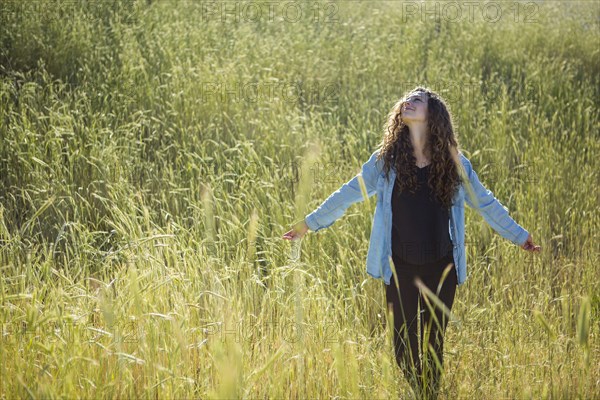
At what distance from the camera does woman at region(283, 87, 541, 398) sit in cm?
256

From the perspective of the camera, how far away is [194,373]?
7.87ft

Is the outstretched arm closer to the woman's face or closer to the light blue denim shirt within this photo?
the light blue denim shirt

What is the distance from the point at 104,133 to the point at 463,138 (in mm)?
2767

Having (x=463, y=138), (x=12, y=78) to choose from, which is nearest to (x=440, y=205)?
(x=463, y=138)

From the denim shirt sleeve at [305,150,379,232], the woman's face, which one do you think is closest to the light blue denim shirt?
the denim shirt sleeve at [305,150,379,232]

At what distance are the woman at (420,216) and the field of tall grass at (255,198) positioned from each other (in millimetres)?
198

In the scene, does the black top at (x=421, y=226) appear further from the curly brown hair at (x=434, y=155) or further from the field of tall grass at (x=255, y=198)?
the field of tall grass at (x=255, y=198)

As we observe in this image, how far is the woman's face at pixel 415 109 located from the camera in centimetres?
255

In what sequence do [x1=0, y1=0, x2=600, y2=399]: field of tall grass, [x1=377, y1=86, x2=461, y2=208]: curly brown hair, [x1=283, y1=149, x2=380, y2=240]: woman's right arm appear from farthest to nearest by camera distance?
[x1=283, y1=149, x2=380, y2=240]: woman's right arm
[x1=377, y1=86, x2=461, y2=208]: curly brown hair
[x1=0, y1=0, x2=600, y2=399]: field of tall grass

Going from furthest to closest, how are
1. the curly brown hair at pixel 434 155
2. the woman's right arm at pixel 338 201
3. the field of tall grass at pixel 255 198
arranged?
the woman's right arm at pixel 338 201, the curly brown hair at pixel 434 155, the field of tall grass at pixel 255 198

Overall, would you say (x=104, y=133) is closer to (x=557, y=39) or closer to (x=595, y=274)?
(x=595, y=274)

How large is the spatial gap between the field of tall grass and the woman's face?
1.89ft

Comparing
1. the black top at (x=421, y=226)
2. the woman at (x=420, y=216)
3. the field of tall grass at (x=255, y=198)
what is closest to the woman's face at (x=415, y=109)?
the woman at (x=420, y=216)

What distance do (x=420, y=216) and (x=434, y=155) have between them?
257 millimetres
